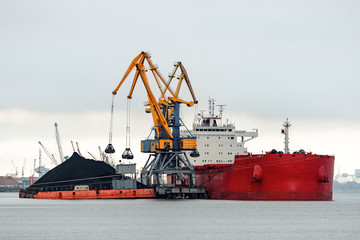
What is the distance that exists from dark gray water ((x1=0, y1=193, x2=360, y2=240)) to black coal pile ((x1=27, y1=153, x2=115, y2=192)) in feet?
48.7

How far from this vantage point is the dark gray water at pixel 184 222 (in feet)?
145

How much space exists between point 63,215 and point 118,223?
955cm

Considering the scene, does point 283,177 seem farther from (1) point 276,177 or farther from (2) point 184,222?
(2) point 184,222

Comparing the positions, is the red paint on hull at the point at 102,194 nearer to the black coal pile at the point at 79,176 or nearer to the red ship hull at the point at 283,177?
the black coal pile at the point at 79,176

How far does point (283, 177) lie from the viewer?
6506cm

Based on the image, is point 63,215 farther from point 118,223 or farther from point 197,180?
point 197,180

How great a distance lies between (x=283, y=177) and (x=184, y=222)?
1634 cm

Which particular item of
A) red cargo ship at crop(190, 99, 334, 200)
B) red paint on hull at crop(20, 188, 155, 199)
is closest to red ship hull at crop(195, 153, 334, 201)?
red cargo ship at crop(190, 99, 334, 200)

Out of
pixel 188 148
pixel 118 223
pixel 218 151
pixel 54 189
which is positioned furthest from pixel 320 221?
pixel 54 189

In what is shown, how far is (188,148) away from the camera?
7525 cm

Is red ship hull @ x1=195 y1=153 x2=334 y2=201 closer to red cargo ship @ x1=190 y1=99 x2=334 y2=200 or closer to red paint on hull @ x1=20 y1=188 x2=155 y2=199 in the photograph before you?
red cargo ship @ x1=190 y1=99 x2=334 y2=200

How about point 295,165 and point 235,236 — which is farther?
point 295,165

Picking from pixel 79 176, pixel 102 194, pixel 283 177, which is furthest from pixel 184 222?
pixel 79 176

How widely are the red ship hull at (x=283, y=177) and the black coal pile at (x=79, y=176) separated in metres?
19.3
